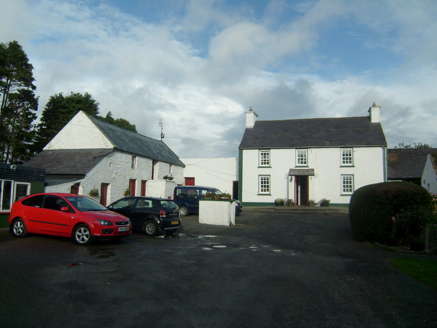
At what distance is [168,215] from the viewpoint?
13547 millimetres

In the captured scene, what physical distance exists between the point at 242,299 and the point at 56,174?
19419mm

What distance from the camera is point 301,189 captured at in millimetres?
31141

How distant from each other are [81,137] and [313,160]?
19903 mm

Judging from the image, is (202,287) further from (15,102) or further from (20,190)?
(15,102)

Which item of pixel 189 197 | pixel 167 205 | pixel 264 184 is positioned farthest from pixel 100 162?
pixel 264 184

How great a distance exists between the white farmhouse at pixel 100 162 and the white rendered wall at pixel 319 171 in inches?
305

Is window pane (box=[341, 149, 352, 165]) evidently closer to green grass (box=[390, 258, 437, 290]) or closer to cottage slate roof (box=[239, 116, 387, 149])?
cottage slate roof (box=[239, 116, 387, 149])

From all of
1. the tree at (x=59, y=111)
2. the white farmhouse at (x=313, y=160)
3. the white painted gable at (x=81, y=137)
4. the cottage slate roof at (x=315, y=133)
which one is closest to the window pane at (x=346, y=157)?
the white farmhouse at (x=313, y=160)

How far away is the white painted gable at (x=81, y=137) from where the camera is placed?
81.9ft

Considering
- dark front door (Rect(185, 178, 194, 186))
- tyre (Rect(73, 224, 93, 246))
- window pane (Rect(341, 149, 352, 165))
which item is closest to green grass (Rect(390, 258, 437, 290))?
tyre (Rect(73, 224, 93, 246))

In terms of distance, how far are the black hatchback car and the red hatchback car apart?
6.90 feet

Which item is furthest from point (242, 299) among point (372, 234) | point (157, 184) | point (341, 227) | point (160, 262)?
point (157, 184)

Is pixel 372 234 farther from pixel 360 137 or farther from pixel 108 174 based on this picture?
pixel 360 137

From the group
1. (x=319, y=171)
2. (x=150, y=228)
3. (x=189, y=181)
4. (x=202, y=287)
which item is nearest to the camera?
(x=202, y=287)
